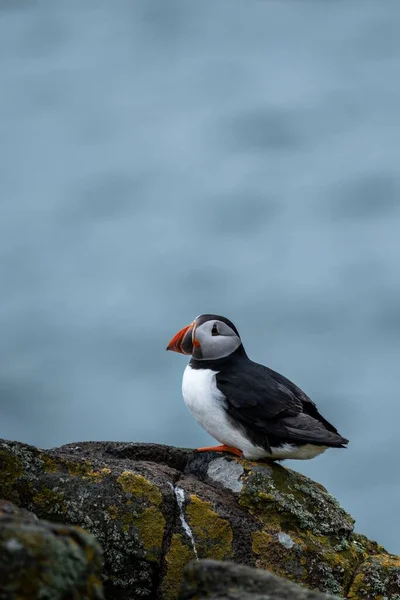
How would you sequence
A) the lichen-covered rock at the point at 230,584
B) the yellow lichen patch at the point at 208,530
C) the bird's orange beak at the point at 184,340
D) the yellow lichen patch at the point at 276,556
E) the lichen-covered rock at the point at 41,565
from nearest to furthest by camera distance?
1. the lichen-covered rock at the point at 41,565
2. the lichen-covered rock at the point at 230,584
3. the yellow lichen patch at the point at 208,530
4. the yellow lichen patch at the point at 276,556
5. the bird's orange beak at the point at 184,340

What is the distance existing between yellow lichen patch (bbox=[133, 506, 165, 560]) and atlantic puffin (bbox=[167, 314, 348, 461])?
1463mm

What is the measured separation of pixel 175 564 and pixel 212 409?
88.5 inches

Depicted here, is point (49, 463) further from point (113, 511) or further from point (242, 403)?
point (242, 403)

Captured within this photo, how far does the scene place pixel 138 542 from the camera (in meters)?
5.58

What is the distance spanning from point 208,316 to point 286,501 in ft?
7.40

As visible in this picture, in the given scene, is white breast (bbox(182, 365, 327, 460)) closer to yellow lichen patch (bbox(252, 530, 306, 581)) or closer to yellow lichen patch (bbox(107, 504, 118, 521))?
yellow lichen patch (bbox(252, 530, 306, 581))

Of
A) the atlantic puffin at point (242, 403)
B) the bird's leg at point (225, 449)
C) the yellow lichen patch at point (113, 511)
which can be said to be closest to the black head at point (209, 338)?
the atlantic puffin at point (242, 403)

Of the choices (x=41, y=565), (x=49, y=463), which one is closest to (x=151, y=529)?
(x=49, y=463)

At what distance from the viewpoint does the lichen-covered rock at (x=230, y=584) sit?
3100 mm

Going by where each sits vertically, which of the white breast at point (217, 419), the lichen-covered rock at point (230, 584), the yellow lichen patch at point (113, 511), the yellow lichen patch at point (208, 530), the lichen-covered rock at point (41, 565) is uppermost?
the white breast at point (217, 419)

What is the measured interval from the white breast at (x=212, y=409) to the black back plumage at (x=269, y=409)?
0.17 ft

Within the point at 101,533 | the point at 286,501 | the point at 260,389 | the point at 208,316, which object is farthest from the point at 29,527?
the point at 208,316

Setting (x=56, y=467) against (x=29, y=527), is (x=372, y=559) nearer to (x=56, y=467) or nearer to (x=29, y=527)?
(x=56, y=467)

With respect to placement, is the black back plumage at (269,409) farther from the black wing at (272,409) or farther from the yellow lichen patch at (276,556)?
the yellow lichen patch at (276,556)
